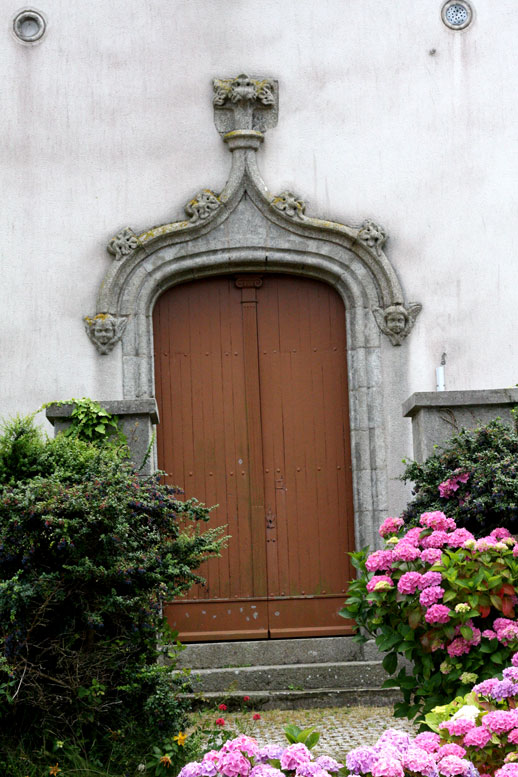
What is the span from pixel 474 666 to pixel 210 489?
12.3 feet

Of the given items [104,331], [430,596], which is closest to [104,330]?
[104,331]

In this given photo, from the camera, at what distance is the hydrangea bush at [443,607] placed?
445 centimetres

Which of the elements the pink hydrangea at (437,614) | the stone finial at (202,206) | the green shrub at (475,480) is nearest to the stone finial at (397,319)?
the stone finial at (202,206)

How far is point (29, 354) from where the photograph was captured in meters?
7.88

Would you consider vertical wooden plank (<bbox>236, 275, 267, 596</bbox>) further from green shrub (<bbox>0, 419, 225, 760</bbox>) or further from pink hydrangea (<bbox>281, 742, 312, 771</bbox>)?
pink hydrangea (<bbox>281, 742, 312, 771</bbox>)

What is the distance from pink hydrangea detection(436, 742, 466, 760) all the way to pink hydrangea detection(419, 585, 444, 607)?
1.30 meters

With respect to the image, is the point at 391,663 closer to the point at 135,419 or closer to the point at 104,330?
the point at 135,419

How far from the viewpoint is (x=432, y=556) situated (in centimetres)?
462

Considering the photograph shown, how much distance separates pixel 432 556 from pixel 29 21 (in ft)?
18.2

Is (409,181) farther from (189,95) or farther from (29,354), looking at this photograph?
(29,354)

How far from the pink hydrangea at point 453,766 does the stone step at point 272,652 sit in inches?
179

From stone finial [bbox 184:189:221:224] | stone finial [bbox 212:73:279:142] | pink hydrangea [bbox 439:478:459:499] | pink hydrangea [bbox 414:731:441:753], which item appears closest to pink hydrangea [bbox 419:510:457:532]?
pink hydrangea [bbox 439:478:459:499]

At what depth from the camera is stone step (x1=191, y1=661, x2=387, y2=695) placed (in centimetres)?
713

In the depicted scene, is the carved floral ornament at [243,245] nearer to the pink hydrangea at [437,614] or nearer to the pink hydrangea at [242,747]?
the pink hydrangea at [437,614]
